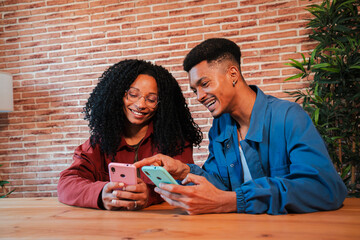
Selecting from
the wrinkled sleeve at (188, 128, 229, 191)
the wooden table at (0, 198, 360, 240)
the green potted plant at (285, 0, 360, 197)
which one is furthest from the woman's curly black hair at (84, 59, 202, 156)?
the green potted plant at (285, 0, 360, 197)

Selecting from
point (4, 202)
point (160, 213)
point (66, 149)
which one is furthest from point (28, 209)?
point (66, 149)

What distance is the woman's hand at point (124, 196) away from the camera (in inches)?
53.6

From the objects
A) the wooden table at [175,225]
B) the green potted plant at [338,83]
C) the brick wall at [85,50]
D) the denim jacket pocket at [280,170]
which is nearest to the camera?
the wooden table at [175,225]

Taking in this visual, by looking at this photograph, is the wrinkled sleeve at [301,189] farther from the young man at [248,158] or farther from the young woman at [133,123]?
the young woman at [133,123]

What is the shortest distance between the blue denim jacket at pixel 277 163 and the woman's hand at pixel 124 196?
303 mm

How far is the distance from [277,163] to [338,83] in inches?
77.6

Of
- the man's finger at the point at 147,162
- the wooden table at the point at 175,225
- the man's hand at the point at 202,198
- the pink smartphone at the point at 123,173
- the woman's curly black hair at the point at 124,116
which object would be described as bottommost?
the wooden table at the point at 175,225

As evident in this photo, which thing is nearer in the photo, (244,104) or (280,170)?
(280,170)

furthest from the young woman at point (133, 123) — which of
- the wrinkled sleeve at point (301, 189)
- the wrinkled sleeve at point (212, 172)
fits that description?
the wrinkled sleeve at point (301, 189)

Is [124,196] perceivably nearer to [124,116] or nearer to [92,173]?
[92,173]

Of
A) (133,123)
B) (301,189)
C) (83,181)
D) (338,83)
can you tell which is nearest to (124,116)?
(133,123)

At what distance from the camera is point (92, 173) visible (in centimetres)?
177

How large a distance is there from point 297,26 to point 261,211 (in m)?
2.79

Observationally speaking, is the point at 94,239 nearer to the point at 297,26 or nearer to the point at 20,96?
the point at 297,26
